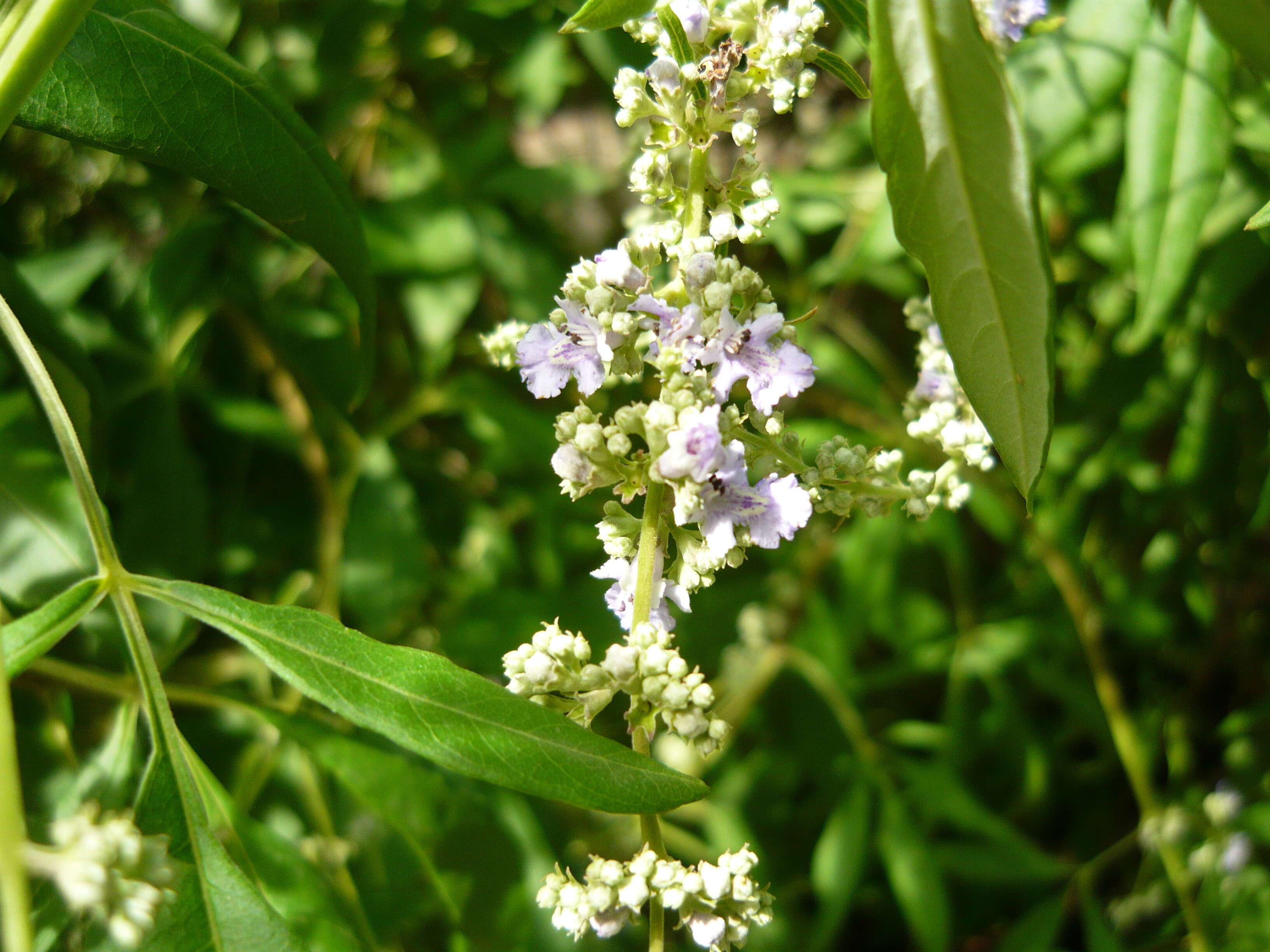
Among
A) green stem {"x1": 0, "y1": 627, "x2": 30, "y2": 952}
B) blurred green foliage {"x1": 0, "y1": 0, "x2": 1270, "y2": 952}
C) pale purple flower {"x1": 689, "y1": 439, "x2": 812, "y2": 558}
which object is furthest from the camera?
blurred green foliage {"x1": 0, "y1": 0, "x2": 1270, "y2": 952}

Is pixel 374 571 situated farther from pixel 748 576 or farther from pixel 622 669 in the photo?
pixel 622 669

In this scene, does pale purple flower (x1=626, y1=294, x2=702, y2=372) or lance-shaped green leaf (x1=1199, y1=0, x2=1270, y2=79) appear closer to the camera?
lance-shaped green leaf (x1=1199, y1=0, x2=1270, y2=79)

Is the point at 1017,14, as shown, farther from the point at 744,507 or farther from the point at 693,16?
the point at 744,507

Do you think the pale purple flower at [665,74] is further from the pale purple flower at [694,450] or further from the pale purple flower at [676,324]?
the pale purple flower at [694,450]

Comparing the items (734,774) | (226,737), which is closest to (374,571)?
(226,737)

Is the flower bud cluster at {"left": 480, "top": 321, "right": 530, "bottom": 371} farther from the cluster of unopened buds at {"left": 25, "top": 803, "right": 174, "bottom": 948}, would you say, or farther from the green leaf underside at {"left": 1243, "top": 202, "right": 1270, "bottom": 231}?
the green leaf underside at {"left": 1243, "top": 202, "right": 1270, "bottom": 231}

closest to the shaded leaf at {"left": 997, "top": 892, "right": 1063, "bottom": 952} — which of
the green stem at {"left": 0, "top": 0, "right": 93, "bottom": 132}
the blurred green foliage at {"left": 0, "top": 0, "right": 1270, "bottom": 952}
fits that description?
the blurred green foliage at {"left": 0, "top": 0, "right": 1270, "bottom": 952}

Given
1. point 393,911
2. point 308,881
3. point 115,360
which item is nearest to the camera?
point 308,881
